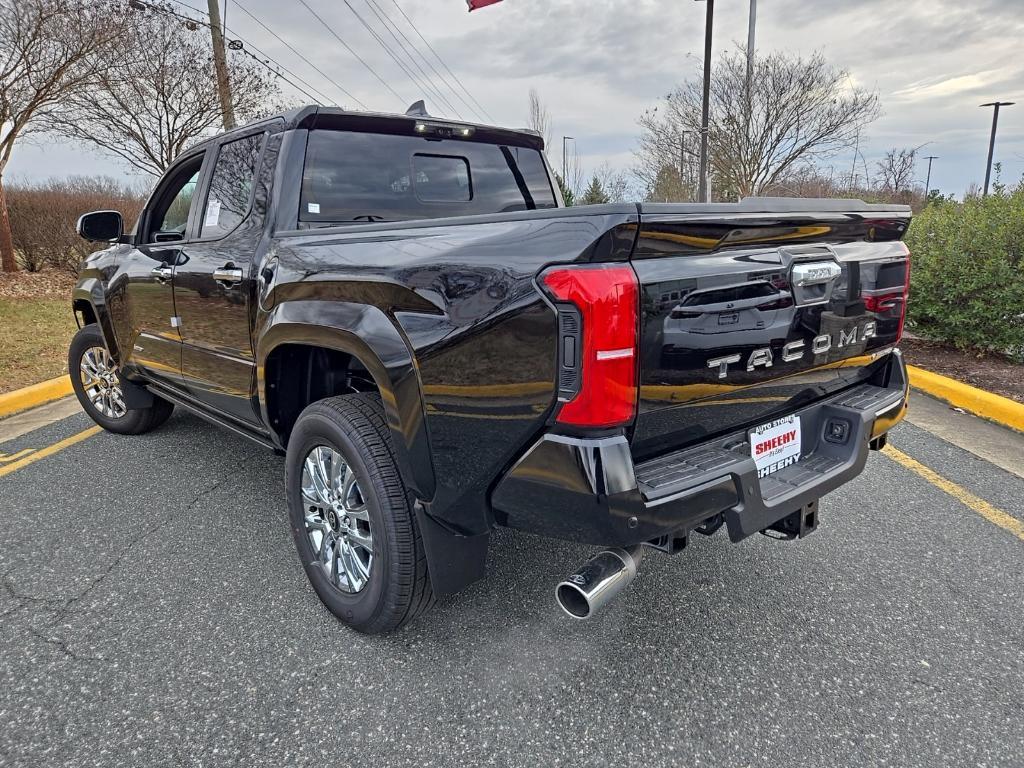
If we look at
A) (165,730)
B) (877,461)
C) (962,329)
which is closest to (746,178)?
(962,329)

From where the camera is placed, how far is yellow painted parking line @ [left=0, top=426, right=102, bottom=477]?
407 cm

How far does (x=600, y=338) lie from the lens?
5.09 feet

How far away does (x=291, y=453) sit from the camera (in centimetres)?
255

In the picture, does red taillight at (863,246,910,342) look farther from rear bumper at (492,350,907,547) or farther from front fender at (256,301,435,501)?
front fender at (256,301,435,501)

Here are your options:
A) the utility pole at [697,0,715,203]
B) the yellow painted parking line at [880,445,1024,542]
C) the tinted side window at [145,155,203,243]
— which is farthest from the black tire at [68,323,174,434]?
the utility pole at [697,0,715,203]

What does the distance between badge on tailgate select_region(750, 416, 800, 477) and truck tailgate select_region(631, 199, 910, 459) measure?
35 millimetres

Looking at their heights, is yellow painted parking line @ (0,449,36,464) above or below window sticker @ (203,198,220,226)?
below

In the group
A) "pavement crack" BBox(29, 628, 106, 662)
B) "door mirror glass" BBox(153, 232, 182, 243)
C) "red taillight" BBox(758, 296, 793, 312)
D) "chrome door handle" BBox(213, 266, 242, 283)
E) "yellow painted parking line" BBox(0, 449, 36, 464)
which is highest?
"door mirror glass" BBox(153, 232, 182, 243)

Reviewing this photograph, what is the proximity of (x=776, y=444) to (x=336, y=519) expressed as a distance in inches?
62.4

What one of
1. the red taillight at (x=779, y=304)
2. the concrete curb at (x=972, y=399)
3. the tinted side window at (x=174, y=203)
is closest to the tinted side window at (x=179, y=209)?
the tinted side window at (x=174, y=203)

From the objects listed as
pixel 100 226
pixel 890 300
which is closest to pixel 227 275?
pixel 100 226

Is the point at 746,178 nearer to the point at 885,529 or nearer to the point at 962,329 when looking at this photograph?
the point at 962,329

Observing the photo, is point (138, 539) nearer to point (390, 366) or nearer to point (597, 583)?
point (390, 366)

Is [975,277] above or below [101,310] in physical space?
below
